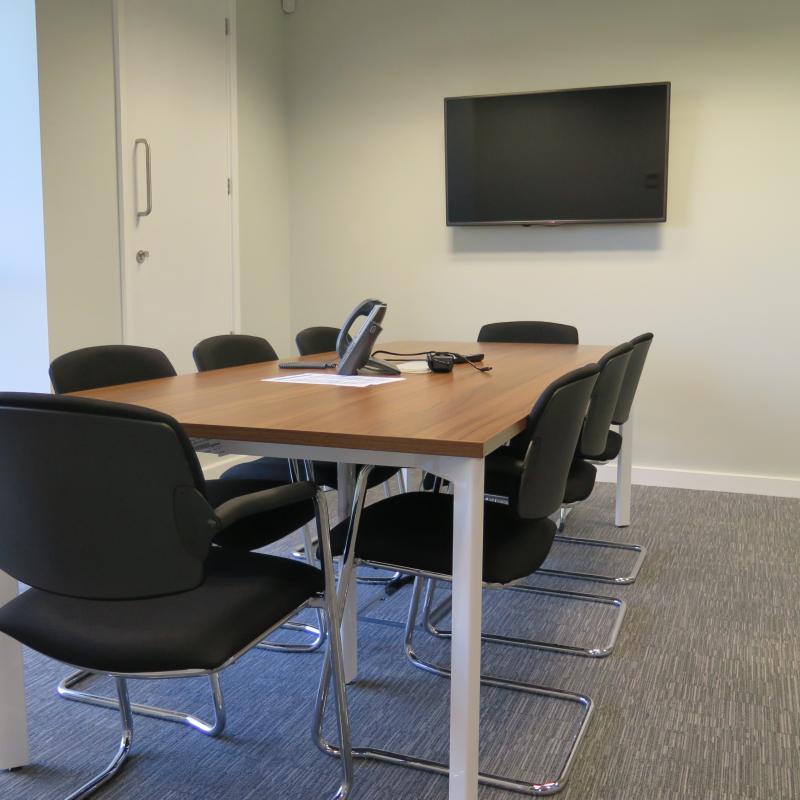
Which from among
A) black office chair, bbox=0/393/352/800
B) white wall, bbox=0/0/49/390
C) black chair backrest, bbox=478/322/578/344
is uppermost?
white wall, bbox=0/0/49/390

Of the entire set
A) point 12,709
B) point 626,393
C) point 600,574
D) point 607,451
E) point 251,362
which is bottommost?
point 600,574

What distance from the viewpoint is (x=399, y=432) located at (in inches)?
64.5

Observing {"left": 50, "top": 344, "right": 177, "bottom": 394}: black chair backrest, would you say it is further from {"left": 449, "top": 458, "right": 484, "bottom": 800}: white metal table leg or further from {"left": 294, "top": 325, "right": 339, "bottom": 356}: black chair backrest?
{"left": 449, "top": 458, "right": 484, "bottom": 800}: white metal table leg

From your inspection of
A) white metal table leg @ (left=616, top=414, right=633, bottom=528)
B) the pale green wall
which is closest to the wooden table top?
white metal table leg @ (left=616, top=414, right=633, bottom=528)

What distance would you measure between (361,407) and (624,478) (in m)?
2.17

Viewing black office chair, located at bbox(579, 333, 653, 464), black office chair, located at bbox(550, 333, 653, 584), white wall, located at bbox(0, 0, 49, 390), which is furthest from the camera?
white wall, located at bbox(0, 0, 49, 390)

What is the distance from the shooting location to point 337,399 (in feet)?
6.91

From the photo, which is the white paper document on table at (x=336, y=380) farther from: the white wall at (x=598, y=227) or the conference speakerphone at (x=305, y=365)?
the white wall at (x=598, y=227)

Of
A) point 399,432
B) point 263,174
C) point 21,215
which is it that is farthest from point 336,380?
point 263,174

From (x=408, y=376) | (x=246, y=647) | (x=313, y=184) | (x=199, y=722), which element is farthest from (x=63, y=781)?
(x=313, y=184)

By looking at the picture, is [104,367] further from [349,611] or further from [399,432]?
[399,432]

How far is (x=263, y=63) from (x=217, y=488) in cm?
335

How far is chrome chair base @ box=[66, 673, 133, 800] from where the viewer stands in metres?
1.81

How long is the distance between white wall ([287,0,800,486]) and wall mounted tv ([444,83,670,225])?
0.11 m
